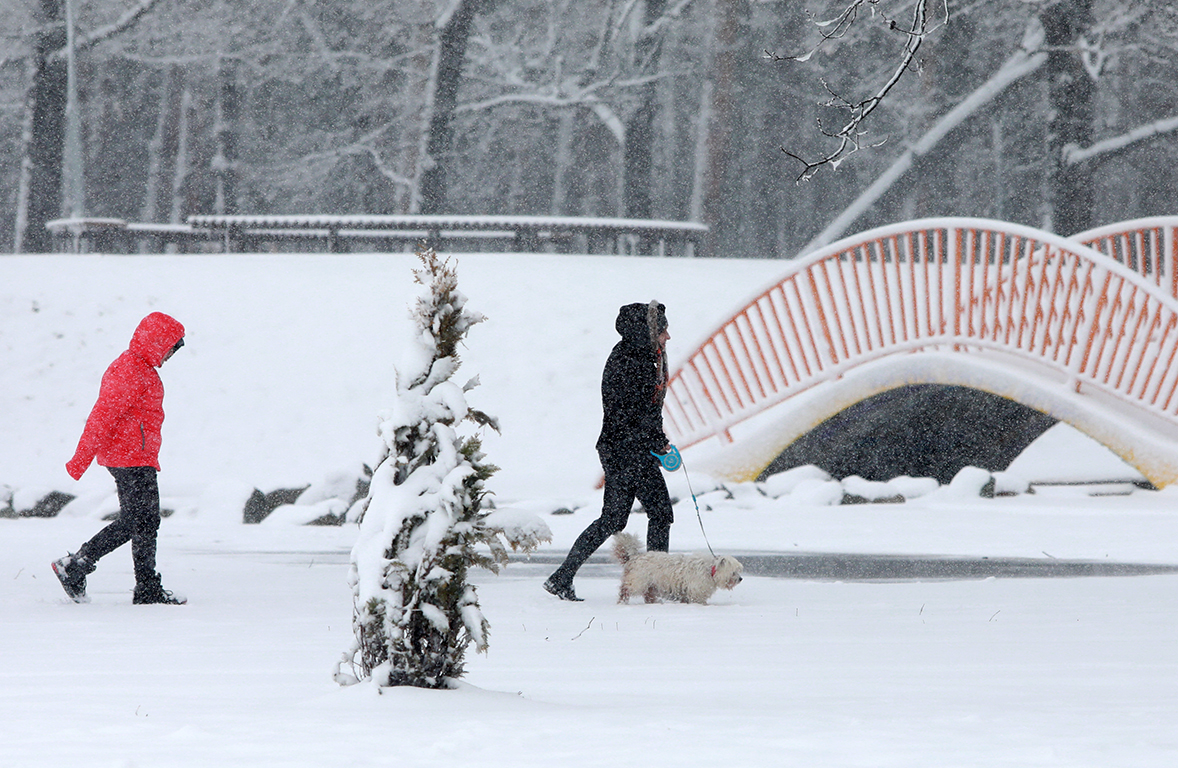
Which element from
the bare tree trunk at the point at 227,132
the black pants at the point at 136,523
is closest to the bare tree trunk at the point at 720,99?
the bare tree trunk at the point at 227,132

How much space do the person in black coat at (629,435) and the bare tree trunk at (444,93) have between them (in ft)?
67.0

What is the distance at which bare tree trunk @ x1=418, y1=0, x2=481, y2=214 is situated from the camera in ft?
89.7

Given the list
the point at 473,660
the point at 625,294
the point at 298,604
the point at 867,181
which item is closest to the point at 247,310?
the point at 625,294

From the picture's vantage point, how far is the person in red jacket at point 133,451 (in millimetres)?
7104

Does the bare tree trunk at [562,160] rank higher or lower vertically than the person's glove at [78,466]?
higher

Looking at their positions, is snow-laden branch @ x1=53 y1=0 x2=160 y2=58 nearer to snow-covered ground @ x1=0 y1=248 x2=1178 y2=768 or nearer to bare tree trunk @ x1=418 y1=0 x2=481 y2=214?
bare tree trunk @ x1=418 y1=0 x2=481 y2=214

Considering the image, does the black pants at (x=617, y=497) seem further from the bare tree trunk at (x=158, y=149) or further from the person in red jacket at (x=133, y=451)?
the bare tree trunk at (x=158, y=149)

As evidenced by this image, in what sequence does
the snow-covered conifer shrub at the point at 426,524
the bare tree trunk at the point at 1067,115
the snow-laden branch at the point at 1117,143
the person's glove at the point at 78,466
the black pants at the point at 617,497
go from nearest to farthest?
1. the snow-covered conifer shrub at the point at 426,524
2. the person's glove at the point at 78,466
3. the black pants at the point at 617,497
4. the bare tree trunk at the point at 1067,115
5. the snow-laden branch at the point at 1117,143

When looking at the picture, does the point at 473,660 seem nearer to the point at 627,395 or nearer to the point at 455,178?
the point at 627,395

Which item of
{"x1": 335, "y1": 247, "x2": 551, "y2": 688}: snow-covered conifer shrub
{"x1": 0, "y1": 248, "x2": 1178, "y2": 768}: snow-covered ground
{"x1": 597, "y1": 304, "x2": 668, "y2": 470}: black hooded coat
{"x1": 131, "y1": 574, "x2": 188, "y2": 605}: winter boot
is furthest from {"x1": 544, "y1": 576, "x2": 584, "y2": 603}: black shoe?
{"x1": 335, "y1": 247, "x2": 551, "y2": 688}: snow-covered conifer shrub

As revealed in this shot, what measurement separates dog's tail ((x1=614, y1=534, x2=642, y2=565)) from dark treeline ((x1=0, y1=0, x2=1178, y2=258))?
55.7ft

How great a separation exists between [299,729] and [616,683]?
1369mm

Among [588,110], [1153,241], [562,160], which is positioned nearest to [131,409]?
[1153,241]

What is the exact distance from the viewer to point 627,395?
24.2 ft
